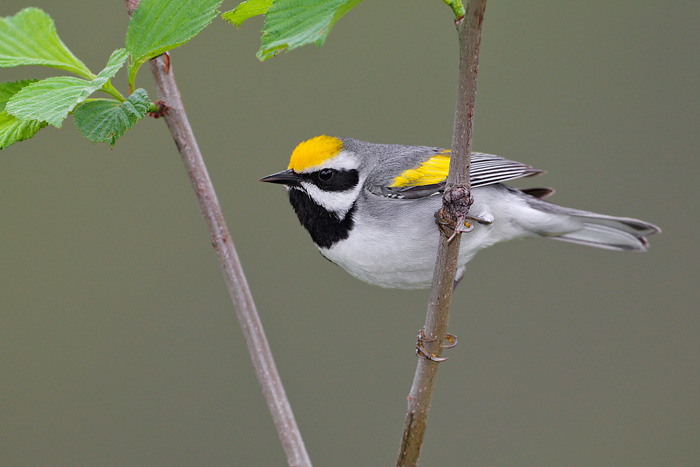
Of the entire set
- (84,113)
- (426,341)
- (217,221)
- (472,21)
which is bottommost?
(426,341)

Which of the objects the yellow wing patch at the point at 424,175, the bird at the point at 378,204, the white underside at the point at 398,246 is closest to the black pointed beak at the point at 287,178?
the bird at the point at 378,204

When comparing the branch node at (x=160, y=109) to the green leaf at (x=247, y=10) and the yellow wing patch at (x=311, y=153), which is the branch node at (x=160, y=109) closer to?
the green leaf at (x=247, y=10)

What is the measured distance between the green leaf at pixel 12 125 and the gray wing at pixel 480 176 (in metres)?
1.46

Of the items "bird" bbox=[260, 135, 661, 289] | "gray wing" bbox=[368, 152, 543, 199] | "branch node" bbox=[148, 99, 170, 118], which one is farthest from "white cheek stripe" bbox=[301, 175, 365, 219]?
"branch node" bbox=[148, 99, 170, 118]

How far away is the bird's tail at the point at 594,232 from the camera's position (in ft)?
10.7

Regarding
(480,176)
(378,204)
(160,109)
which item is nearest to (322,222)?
(378,204)

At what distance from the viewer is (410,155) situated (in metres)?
3.04

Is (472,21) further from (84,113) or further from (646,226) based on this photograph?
(646,226)

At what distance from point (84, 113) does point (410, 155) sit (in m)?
1.68

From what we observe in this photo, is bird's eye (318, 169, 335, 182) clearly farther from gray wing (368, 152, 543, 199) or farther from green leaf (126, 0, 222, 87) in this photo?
green leaf (126, 0, 222, 87)

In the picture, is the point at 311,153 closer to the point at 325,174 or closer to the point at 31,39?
the point at 325,174

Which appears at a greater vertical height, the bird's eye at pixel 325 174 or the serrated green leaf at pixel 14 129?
the bird's eye at pixel 325 174

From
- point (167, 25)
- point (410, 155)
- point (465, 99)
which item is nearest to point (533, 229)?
point (410, 155)

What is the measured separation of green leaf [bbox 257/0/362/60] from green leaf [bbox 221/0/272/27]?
239 millimetres
